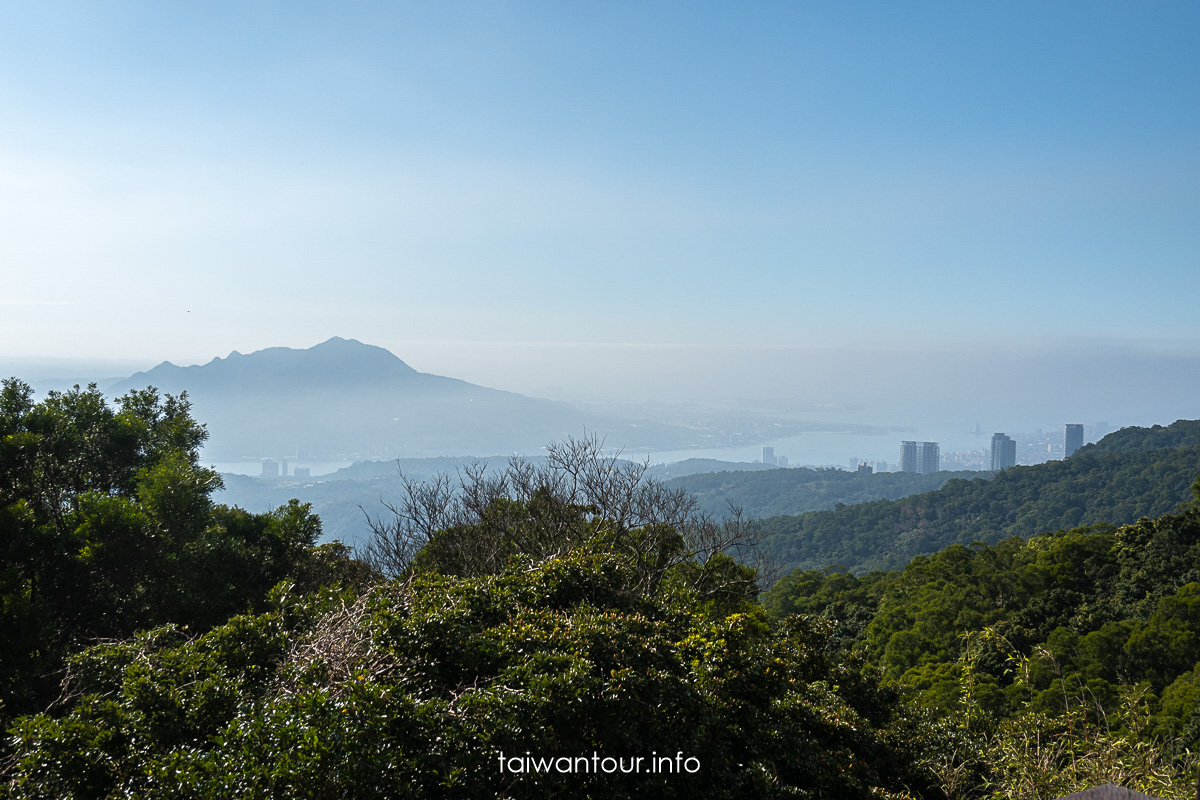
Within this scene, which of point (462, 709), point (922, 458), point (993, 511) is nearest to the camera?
point (462, 709)

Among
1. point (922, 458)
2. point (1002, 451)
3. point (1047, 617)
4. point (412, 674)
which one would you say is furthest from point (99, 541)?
point (1002, 451)

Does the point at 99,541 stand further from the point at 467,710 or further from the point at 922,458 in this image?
the point at 922,458

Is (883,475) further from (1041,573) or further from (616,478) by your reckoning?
(616,478)

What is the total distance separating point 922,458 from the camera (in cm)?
18350

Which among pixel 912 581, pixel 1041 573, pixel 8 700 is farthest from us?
pixel 912 581

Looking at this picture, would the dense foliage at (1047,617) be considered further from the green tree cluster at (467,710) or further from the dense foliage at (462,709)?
the dense foliage at (462,709)

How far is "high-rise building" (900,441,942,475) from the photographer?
177125 mm

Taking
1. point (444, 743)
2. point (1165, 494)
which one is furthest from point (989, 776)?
point (1165, 494)

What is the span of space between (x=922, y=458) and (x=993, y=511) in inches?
4136

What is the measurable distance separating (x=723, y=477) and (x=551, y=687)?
426ft

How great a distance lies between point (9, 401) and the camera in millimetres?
9766

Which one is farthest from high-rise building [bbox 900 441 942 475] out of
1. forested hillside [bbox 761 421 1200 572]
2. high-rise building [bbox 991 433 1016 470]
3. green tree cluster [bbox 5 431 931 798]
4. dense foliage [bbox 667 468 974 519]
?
green tree cluster [bbox 5 431 931 798]

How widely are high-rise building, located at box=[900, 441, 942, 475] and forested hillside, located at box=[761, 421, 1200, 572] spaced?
85.1 meters

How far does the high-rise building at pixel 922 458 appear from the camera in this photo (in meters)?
177
